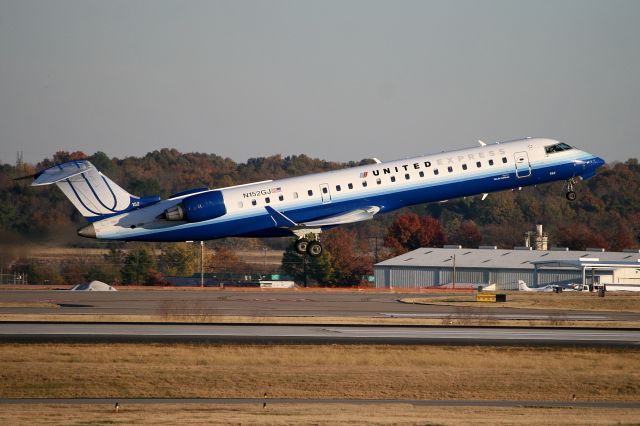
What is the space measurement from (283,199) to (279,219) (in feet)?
3.22

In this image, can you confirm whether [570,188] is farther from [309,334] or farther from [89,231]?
[89,231]

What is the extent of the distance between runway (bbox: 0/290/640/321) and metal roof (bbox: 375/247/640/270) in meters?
27.4

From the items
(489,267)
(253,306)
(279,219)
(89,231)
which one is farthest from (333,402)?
(489,267)

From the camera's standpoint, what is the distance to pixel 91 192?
5000 centimetres

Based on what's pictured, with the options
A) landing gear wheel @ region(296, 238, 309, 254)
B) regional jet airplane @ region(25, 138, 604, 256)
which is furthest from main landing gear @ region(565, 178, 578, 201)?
landing gear wheel @ region(296, 238, 309, 254)

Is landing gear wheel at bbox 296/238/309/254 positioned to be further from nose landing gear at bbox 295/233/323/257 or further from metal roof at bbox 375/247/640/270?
metal roof at bbox 375/247/640/270

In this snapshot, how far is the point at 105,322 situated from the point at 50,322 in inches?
107

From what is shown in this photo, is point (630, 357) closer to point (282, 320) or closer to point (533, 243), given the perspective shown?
point (282, 320)

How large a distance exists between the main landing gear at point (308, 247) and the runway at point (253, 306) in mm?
9198

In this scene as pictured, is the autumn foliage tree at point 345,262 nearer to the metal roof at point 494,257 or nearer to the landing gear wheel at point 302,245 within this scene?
the metal roof at point 494,257

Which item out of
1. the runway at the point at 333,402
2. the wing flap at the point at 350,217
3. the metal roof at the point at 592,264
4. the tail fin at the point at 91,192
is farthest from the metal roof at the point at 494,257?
the runway at the point at 333,402

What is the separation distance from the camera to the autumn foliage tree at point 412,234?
426ft

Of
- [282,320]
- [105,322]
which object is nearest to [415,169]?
[282,320]

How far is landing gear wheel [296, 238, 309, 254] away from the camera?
168 feet
